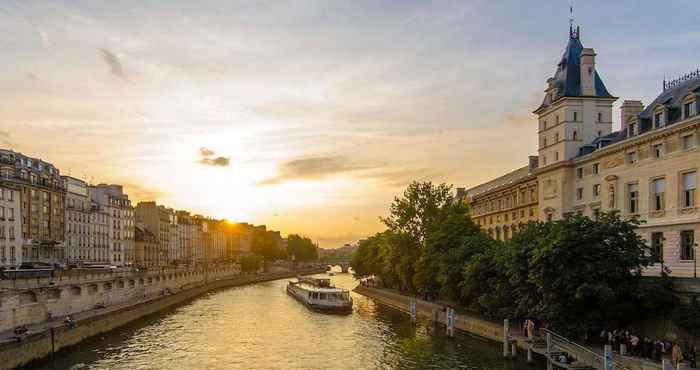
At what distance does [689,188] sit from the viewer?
50188 millimetres

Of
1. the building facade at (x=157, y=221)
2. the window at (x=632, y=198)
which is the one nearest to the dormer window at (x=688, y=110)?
the window at (x=632, y=198)

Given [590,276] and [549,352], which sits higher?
[590,276]

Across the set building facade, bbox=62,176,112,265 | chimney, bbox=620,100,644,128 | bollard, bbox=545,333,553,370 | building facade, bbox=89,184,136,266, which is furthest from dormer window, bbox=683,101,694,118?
building facade, bbox=89,184,136,266

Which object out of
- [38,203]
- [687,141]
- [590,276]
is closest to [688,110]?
[687,141]

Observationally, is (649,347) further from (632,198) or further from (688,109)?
(632,198)

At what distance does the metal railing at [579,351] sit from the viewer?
39.5 m

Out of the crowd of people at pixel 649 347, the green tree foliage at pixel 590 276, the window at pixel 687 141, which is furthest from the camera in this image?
the window at pixel 687 141

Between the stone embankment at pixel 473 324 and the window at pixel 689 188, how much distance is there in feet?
51.5

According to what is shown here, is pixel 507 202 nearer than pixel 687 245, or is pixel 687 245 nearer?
pixel 687 245

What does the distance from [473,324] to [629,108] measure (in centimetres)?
2784

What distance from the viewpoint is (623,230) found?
44719mm

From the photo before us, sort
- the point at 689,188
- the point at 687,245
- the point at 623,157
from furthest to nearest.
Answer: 1. the point at 623,157
2. the point at 687,245
3. the point at 689,188

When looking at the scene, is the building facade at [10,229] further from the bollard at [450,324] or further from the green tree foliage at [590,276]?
the green tree foliage at [590,276]

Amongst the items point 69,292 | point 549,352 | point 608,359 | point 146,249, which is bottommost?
point 146,249
